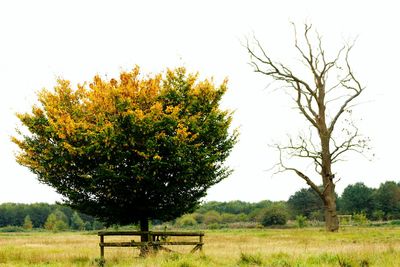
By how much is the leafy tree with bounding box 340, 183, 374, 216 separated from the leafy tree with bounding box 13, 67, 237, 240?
107686 millimetres

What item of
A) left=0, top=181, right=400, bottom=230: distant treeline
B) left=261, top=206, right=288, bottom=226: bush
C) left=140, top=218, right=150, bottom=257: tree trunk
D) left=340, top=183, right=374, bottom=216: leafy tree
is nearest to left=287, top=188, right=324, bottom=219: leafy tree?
left=0, top=181, right=400, bottom=230: distant treeline

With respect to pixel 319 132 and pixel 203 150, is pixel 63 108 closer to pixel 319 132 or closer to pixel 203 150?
pixel 203 150

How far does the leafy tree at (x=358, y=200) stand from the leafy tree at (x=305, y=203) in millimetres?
7040

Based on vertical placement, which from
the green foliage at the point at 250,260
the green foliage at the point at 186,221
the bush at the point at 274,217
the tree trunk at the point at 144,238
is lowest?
the green foliage at the point at 186,221

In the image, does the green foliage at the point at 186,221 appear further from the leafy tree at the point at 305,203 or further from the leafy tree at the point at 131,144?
the leafy tree at the point at 131,144

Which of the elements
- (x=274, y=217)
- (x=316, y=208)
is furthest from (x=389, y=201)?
(x=274, y=217)

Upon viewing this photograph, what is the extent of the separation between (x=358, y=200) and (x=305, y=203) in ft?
45.4

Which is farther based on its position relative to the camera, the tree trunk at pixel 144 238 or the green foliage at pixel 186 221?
the green foliage at pixel 186 221

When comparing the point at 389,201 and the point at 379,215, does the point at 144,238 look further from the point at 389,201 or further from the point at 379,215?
the point at 389,201

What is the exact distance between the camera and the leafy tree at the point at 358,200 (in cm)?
12412

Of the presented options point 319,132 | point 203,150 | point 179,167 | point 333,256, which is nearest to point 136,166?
point 179,167

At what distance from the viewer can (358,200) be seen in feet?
412

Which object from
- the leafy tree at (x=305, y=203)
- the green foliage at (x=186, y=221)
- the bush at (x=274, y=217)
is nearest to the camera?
the bush at (x=274, y=217)

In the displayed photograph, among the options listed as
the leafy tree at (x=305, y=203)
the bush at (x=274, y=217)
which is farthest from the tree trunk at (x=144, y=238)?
the leafy tree at (x=305, y=203)
